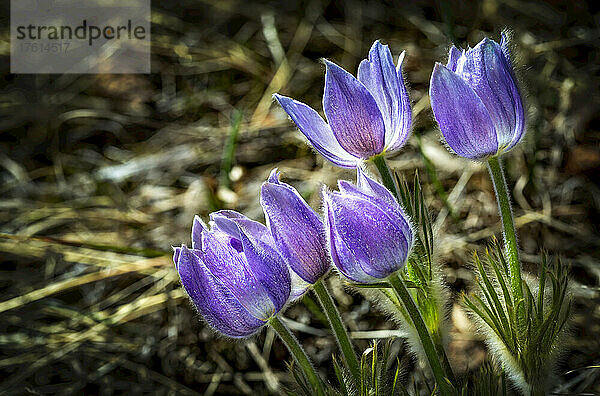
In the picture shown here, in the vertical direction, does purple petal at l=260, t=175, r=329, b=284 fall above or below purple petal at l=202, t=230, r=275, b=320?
above

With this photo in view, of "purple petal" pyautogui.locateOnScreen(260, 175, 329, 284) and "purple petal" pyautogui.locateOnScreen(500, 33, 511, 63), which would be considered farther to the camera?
"purple petal" pyautogui.locateOnScreen(500, 33, 511, 63)

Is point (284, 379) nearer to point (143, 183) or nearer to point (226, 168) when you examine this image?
point (226, 168)

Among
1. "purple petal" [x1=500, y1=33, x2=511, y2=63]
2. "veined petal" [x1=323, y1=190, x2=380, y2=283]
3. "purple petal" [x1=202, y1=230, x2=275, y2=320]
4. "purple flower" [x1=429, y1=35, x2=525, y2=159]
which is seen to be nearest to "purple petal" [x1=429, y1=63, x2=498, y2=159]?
"purple flower" [x1=429, y1=35, x2=525, y2=159]

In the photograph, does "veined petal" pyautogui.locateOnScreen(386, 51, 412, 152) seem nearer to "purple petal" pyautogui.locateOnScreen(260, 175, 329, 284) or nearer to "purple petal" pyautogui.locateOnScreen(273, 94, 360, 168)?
"purple petal" pyautogui.locateOnScreen(273, 94, 360, 168)

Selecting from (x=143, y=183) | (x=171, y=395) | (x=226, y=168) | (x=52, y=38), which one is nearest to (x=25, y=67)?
(x=52, y=38)

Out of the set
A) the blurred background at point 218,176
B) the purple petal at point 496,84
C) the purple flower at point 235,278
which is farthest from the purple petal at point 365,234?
the blurred background at point 218,176

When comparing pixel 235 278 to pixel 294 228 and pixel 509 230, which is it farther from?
pixel 509 230
